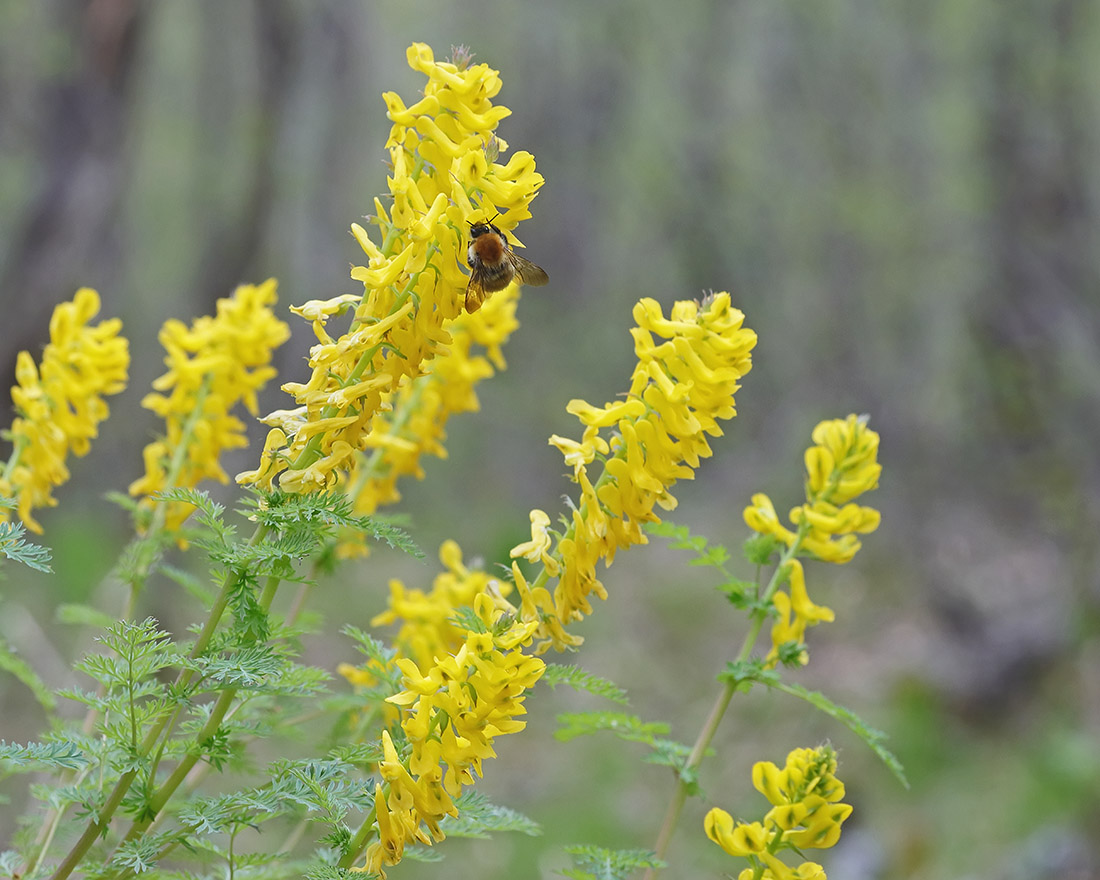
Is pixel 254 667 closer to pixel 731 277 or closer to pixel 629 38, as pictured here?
pixel 731 277

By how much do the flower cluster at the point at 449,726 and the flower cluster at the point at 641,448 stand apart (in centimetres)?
21

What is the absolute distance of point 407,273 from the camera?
1392 mm

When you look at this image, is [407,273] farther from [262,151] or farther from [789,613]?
[262,151]

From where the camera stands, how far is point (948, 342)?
8.46 meters

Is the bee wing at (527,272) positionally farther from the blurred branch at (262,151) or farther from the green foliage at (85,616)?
the blurred branch at (262,151)

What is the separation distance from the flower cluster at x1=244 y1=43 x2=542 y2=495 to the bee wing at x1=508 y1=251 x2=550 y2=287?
391mm

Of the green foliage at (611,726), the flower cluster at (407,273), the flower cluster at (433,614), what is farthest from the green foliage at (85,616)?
the green foliage at (611,726)

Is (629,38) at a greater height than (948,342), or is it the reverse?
(629,38)

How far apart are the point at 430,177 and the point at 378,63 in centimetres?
781

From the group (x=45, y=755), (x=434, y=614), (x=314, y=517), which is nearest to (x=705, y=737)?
(x=434, y=614)

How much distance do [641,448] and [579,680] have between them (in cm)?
36

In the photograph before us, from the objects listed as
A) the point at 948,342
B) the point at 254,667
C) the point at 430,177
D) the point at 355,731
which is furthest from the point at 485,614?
the point at 948,342

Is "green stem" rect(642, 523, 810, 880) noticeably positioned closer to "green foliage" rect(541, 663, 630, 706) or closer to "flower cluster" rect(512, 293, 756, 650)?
"green foliage" rect(541, 663, 630, 706)

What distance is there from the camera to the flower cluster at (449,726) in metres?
1.25
